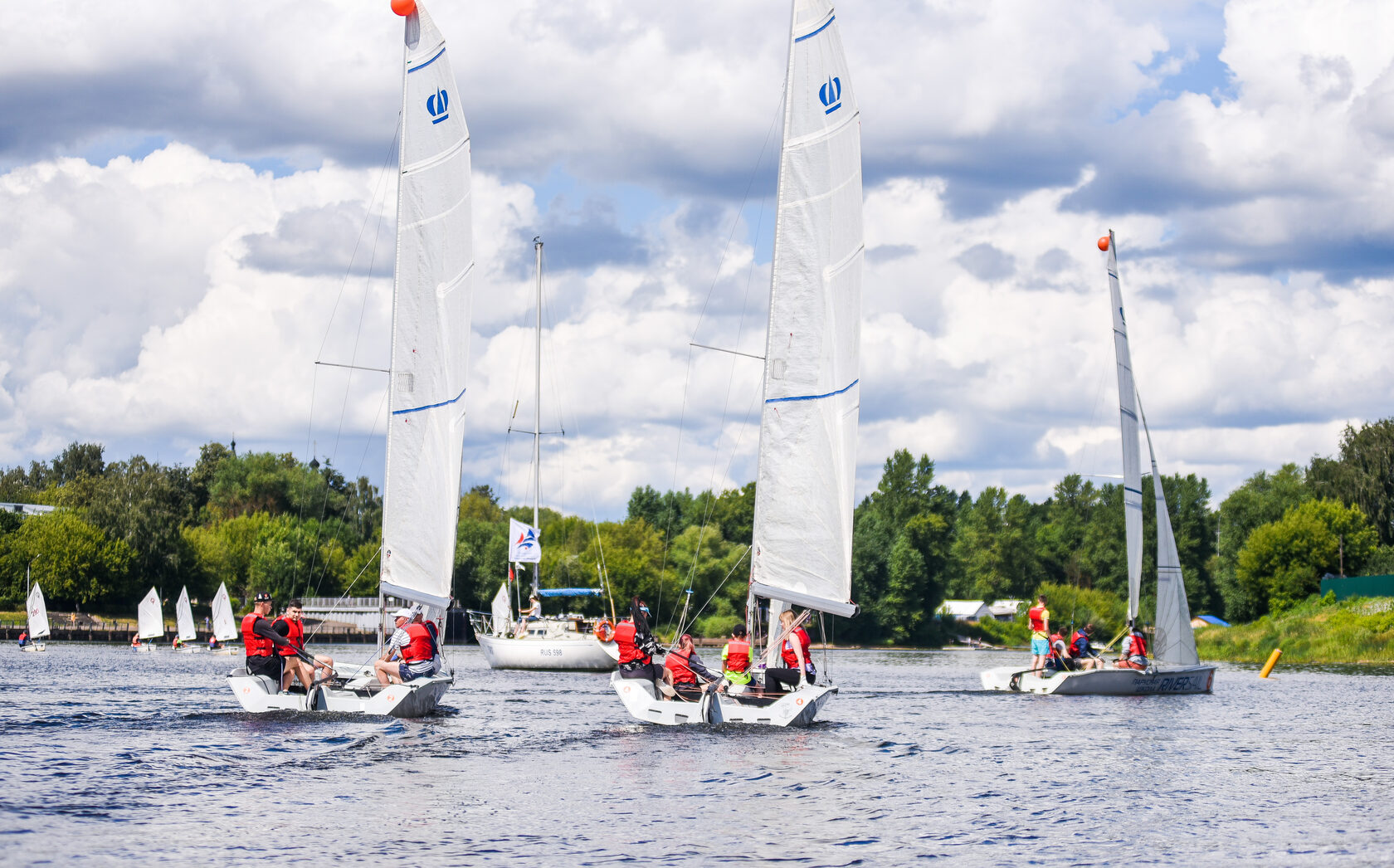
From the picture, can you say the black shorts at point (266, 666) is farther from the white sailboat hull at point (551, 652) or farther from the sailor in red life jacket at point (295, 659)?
the white sailboat hull at point (551, 652)

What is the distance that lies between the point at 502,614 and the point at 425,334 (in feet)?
129

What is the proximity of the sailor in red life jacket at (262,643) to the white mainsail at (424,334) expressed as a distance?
3592mm

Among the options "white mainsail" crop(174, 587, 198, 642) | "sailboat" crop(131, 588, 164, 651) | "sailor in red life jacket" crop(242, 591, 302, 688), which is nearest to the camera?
"sailor in red life jacket" crop(242, 591, 302, 688)

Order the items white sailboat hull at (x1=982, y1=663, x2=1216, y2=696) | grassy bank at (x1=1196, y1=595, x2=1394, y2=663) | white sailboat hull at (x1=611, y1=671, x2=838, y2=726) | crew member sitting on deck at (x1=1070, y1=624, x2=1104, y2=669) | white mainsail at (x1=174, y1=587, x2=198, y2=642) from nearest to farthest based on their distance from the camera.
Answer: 1. white sailboat hull at (x1=611, y1=671, x2=838, y2=726)
2. white sailboat hull at (x1=982, y1=663, x2=1216, y2=696)
3. crew member sitting on deck at (x1=1070, y1=624, x2=1104, y2=669)
4. grassy bank at (x1=1196, y1=595, x2=1394, y2=663)
5. white mainsail at (x1=174, y1=587, x2=198, y2=642)

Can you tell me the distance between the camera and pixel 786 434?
1134 inches

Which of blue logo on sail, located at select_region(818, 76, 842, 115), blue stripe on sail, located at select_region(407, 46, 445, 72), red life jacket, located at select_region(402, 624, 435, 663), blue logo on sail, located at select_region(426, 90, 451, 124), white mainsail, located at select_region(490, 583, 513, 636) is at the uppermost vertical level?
blue stripe on sail, located at select_region(407, 46, 445, 72)

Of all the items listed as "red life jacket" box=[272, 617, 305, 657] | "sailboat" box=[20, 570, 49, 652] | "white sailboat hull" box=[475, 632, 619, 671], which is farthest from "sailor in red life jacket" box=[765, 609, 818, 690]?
"sailboat" box=[20, 570, 49, 652]

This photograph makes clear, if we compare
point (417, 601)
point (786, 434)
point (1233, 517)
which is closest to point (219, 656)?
point (417, 601)

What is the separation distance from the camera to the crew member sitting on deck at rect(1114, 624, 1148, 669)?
144 feet

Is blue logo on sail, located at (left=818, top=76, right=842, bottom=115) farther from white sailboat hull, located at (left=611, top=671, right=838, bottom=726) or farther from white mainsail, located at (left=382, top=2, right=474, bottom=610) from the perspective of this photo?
white sailboat hull, located at (left=611, top=671, right=838, bottom=726)

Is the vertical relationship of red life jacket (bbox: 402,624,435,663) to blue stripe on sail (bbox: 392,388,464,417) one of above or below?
below

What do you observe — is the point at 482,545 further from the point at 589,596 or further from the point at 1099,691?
the point at 1099,691

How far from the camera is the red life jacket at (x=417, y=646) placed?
95.5 feet

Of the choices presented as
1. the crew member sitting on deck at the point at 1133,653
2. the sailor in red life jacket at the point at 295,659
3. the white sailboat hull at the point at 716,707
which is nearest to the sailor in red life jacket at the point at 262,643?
the sailor in red life jacket at the point at 295,659
